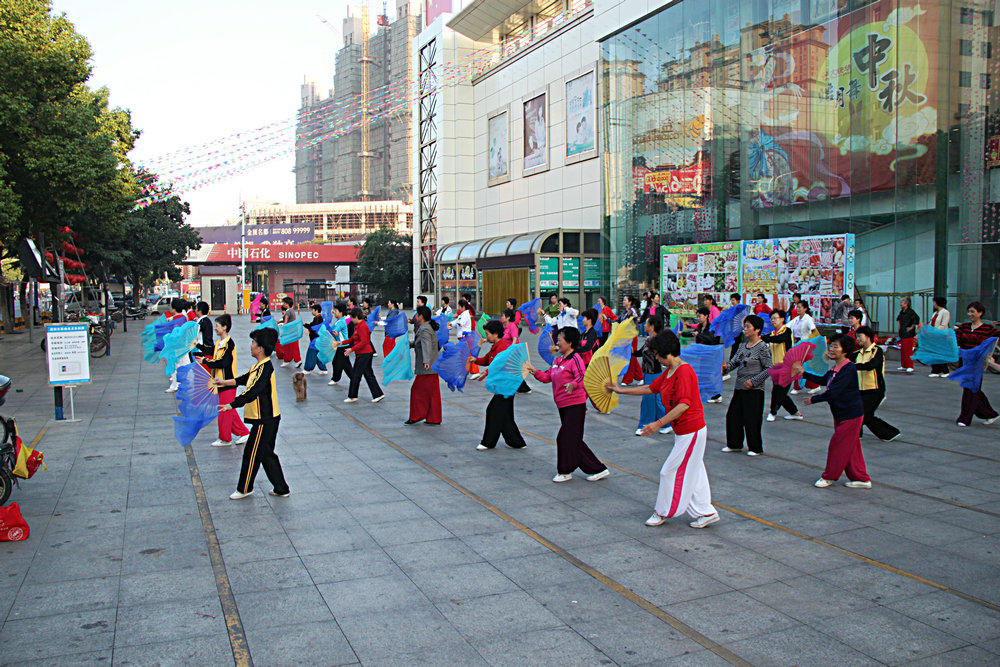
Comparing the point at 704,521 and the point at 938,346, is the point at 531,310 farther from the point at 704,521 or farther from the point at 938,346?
the point at 704,521

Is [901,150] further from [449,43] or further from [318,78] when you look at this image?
[318,78]

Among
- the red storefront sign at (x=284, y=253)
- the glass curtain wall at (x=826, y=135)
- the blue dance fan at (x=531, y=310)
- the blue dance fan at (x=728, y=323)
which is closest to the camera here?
the blue dance fan at (x=728, y=323)

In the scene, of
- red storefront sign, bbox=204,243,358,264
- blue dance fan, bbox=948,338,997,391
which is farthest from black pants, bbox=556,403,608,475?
red storefront sign, bbox=204,243,358,264

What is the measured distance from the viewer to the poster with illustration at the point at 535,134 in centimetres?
4006

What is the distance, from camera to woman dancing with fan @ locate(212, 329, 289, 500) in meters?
7.22

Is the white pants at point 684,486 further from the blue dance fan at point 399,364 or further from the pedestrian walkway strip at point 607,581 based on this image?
the blue dance fan at point 399,364

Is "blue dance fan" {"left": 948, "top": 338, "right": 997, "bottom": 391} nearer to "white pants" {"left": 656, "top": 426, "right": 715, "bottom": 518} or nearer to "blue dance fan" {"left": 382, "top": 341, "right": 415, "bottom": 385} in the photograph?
"white pants" {"left": 656, "top": 426, "right": 715, "bottom": 518}

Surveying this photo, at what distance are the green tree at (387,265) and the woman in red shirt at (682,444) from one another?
52.8 m

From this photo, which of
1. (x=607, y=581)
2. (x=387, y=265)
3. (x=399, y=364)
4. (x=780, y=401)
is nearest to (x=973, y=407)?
(x=780, y=401)

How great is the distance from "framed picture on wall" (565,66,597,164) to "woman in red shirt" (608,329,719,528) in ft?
101

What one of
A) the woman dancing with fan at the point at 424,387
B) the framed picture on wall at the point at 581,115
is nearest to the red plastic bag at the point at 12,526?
the woman dancing with fan at the point at 424,387

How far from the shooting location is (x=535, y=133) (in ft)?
135

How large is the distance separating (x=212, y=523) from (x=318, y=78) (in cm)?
16586

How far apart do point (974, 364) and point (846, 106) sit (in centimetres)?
1181
